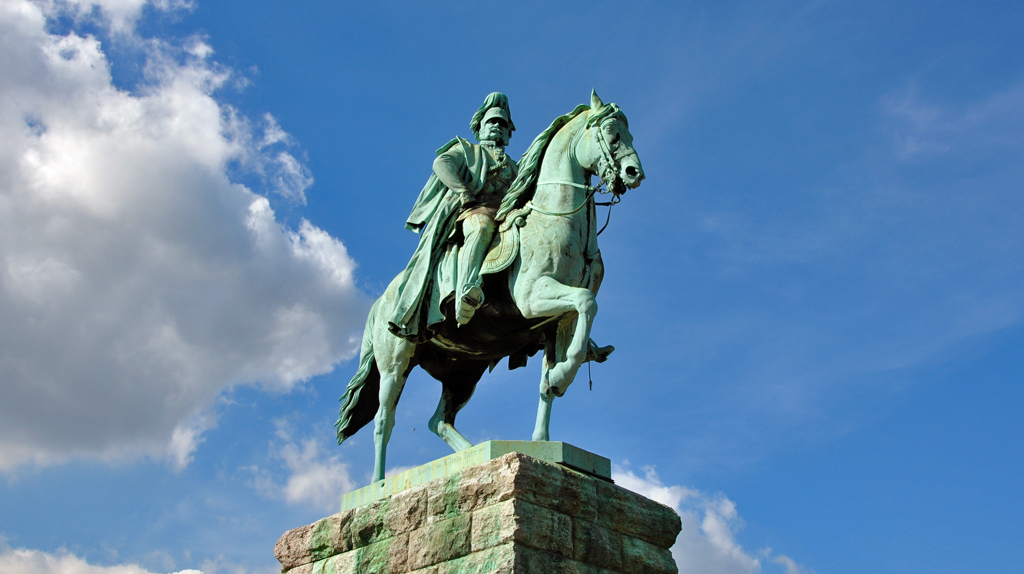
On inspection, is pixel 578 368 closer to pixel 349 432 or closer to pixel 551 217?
pixel 551 217

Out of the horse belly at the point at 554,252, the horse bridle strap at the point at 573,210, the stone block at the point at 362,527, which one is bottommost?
the stone block at the point at 362,527

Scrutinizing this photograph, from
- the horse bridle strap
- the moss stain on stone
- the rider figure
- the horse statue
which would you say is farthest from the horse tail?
the horse bridle strap

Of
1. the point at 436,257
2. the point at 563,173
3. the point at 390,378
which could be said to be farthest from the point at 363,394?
the point at 563,173

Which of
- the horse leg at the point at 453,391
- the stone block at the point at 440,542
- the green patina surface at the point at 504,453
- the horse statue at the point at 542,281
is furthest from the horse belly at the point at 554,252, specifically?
the stone block at the point at 440,542

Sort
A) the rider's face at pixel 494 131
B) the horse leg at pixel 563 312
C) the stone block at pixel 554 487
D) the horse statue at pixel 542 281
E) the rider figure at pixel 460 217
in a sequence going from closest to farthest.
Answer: the stone block at pixel 554 487 → the horse leg at pixel 563 312 → the horse statue at pixel 542 281 → the rider figure at pixel 460 217 → the rider's face at pixel 494 131

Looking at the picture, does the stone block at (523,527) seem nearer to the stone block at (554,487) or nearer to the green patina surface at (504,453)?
the stone block at (554,487)

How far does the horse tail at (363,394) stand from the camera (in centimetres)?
1032

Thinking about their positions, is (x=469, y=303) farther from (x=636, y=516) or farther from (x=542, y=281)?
(x=636, y=516)

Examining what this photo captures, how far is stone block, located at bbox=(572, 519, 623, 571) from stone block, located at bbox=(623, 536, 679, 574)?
3.5 inches

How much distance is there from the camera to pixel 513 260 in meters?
8.52

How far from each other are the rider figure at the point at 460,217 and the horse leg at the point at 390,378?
0.37 meters

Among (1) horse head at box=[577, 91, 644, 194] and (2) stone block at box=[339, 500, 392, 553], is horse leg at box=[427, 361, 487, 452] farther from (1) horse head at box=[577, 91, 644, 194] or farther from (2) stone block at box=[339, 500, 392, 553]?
(1) horse head at box=[577, 91, 644, 194]

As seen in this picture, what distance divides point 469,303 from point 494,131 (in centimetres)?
242

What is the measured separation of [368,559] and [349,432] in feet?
8.07
